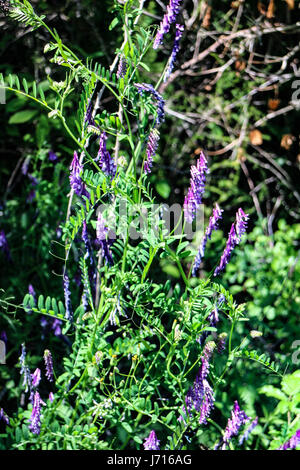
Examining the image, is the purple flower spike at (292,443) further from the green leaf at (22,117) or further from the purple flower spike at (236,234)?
the green leaf at (22,117)

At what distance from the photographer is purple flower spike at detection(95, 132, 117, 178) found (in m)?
1.03

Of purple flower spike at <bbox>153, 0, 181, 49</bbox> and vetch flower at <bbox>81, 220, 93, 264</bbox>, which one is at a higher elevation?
purple flower spike at <bbox>153, 0, 181, 49</bbox>

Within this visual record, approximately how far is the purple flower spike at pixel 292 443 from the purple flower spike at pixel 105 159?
696 mm

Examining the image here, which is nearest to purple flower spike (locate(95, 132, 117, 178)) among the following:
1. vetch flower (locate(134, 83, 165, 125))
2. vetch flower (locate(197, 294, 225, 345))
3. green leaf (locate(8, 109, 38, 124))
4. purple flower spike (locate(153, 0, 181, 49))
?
vetch flower (locate(134, 83, 165, 125))

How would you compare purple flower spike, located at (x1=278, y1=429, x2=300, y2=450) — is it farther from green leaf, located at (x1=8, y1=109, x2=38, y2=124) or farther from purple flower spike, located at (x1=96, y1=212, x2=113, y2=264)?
green leaf, located at (x1=8, y1=109, x2=38, y2=124)

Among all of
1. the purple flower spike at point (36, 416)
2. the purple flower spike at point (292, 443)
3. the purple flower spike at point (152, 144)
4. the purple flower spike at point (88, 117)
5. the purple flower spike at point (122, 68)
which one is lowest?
the purple flower spike at point (292, 443)

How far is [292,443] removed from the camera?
1.17m

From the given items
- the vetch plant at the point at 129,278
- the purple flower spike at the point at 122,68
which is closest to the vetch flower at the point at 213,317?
the vetch plant at the point at 129,278

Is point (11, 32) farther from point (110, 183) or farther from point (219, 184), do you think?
point (110, 183)

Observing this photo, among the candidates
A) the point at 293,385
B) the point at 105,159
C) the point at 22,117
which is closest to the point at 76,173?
the point at 105,159

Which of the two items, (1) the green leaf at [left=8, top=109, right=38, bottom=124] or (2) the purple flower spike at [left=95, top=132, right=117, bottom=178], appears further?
(1) the green leaf at [left=8, top=109, right=38, bottom=124]

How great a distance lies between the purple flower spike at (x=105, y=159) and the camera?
40.6 inches

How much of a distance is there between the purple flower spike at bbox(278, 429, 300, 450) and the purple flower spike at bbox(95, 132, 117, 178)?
70 centimetres

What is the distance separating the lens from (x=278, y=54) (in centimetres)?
242
